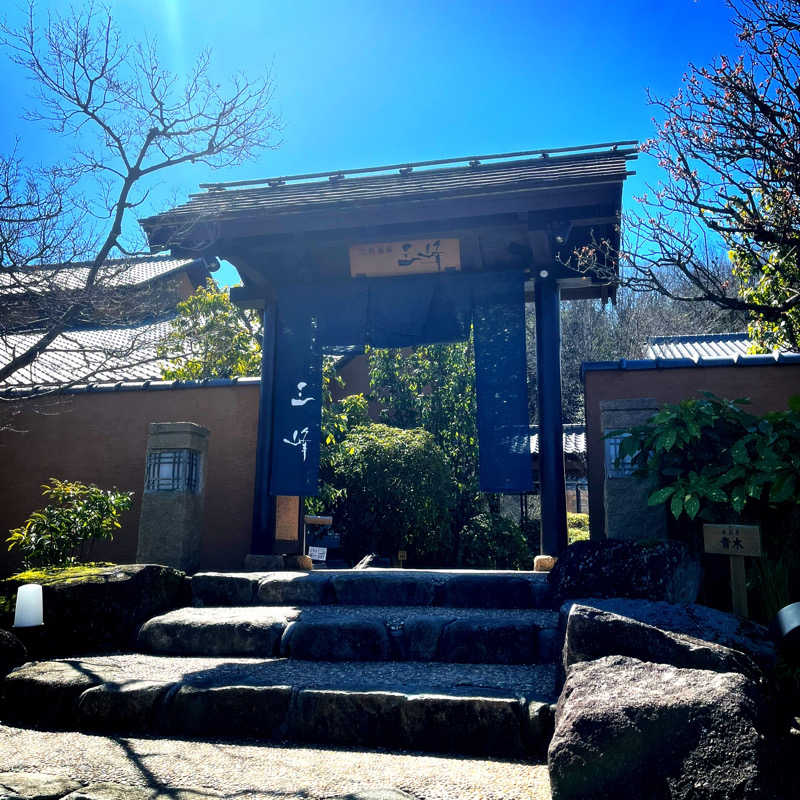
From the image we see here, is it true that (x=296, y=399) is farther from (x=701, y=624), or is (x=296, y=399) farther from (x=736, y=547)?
(x=701, y=624)

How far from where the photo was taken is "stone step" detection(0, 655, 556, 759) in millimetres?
3443

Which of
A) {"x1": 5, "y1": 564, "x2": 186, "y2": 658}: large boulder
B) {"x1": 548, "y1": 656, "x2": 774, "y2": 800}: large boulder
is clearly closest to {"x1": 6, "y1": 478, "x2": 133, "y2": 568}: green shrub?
{"x1": 5, "y1": 564, "x2": 186, "y2": 658}: large boulder

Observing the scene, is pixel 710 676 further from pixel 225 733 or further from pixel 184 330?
pixel 184 330

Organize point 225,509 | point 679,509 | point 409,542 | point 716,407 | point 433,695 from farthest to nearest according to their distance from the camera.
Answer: point 409,542
point 225,509
point 716,407
point 679,509
point 433,695

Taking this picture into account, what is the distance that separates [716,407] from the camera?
5359mm

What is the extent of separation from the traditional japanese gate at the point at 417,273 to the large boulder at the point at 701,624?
10.2 ft

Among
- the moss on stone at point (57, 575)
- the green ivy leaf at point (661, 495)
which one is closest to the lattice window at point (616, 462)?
the green ivy leaf at point (661, 495)

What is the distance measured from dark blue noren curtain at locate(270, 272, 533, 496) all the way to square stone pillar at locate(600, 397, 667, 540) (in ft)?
4.35

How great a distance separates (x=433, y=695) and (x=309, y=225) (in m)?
5.46

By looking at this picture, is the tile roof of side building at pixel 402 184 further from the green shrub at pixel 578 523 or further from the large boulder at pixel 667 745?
the green shrub at pixel 578 523

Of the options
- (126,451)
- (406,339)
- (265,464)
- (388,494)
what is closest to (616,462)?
(406,339)

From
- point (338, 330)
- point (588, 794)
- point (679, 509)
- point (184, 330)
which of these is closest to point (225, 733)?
point (588, 794)

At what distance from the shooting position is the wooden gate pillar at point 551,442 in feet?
23.2

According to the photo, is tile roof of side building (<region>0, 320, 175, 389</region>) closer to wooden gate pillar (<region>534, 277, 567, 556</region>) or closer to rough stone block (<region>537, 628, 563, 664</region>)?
wooden gate pillar (<region>534, 277, 567, 556</region>)
